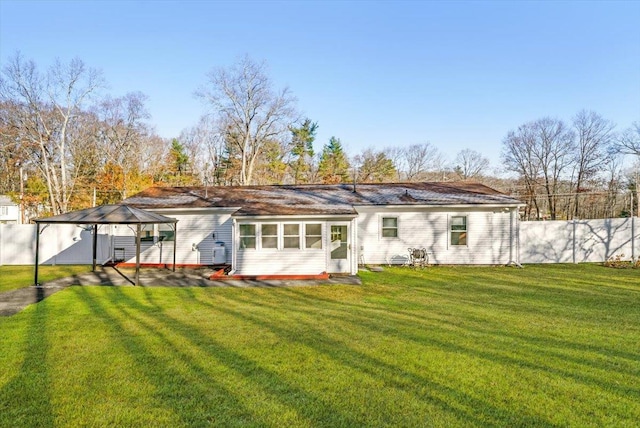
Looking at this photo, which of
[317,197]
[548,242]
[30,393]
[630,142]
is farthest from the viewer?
[630,142]

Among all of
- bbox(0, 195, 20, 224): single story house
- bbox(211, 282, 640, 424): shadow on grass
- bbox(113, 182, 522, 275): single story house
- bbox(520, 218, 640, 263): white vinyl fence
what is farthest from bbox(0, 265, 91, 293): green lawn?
bbox(0, 195, 20, 224): single story house

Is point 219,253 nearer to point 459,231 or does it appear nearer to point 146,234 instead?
point 146,234

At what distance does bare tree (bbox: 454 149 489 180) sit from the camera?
156ft

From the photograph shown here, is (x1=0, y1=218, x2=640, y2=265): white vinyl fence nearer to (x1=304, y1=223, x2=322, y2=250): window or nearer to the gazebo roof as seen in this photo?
the gazebo roof

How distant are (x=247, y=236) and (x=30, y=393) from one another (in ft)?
31.4

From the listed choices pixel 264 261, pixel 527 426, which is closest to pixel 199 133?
pixel 264 261

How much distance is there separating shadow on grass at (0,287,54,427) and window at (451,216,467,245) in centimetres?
1465

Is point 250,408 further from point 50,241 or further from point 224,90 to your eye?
point 224,90

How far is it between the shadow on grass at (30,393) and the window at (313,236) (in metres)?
8.52

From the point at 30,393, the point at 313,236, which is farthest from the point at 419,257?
the point at 30,393

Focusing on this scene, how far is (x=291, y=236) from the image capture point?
13.5 meters

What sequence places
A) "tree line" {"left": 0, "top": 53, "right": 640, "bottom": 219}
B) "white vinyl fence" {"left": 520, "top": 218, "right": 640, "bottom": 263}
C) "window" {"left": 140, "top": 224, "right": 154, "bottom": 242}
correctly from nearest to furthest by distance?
1. "window" {"left": 140, "top": 224, "right": 154, "bottom": 242}
2. "white vinyl fence" {"left": 520, "top": 218, "right": 640, "bottom": 263}
3. "tree line" {"left": 0, "top": 53, "right": 640, "bottom": 219}

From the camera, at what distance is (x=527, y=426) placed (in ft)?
11.0

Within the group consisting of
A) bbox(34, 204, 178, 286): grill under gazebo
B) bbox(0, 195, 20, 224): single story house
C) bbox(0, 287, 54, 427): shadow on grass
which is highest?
bbox(0, 195, 20, 224): single story house
